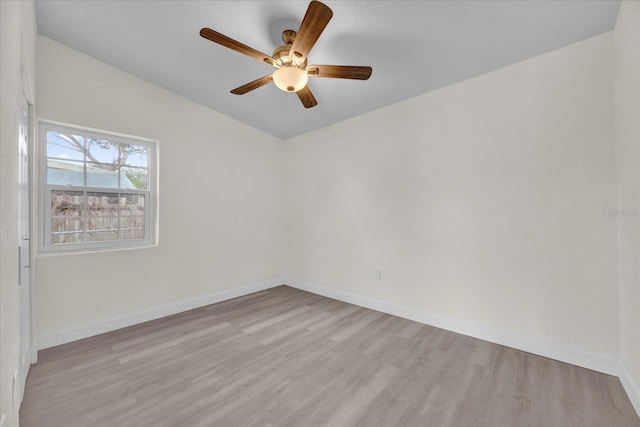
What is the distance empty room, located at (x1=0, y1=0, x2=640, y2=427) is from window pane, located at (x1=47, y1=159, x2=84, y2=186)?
0.08 ft

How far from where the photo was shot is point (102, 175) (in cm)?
287

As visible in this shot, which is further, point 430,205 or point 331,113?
point 331,113

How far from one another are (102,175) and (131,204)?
1.28ft

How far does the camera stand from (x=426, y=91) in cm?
291

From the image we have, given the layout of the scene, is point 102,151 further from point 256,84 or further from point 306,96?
point 306,96

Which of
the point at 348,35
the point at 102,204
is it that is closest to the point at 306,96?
the point at 348,35

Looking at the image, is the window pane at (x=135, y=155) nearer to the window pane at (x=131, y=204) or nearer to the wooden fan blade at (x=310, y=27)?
the window pane at (x=131, y=204)

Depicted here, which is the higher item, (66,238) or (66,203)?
(66,203)

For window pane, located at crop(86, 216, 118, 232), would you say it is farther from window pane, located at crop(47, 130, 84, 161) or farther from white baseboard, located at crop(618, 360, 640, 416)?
white baseboard, located at crop(618, 360, 640, 416)

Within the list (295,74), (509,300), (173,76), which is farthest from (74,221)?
(509,300)

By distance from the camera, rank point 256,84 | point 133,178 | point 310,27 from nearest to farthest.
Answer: point 310,27 → point 256,84 → point 133,178

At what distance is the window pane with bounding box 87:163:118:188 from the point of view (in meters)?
2.78

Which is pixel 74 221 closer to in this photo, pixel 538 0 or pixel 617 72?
pixel 538 0

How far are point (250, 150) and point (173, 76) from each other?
137 centimetres
